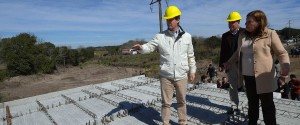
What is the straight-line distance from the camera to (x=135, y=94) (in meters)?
6.61

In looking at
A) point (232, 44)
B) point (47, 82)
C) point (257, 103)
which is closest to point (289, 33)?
point (47, 82)

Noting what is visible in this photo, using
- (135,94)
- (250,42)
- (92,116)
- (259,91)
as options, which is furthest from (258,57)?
(135,94)

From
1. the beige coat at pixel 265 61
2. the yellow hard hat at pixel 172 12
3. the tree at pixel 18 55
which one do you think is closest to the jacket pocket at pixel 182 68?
the yellow hard hat at pixel 172 12

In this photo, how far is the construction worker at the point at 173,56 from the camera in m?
3.66

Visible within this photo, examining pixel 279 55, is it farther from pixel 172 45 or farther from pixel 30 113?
pixel 30 113

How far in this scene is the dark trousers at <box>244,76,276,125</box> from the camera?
3.15m

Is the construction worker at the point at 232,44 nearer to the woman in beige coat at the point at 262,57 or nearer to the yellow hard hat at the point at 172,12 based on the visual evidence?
the woman in beige coat at the point at 262,57

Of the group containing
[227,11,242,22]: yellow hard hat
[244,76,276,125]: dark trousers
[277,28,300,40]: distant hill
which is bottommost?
[244,76,276,125]: dark trousers

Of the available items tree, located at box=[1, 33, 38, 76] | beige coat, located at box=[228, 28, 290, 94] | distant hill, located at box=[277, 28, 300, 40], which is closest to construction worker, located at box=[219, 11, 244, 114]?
beige coat, located at box=[228, 28, 290, 94]

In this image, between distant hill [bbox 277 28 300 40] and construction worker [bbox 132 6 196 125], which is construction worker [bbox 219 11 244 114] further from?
distant hill [bbox 277 28 300 40]

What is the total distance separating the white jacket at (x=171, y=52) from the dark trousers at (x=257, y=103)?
924 mm

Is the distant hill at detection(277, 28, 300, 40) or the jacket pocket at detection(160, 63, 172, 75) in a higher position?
the distant hill at detection(277, 28, 300, 40)

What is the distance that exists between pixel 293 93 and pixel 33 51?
86.0ft

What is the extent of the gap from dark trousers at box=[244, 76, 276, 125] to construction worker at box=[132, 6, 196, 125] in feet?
3.05
